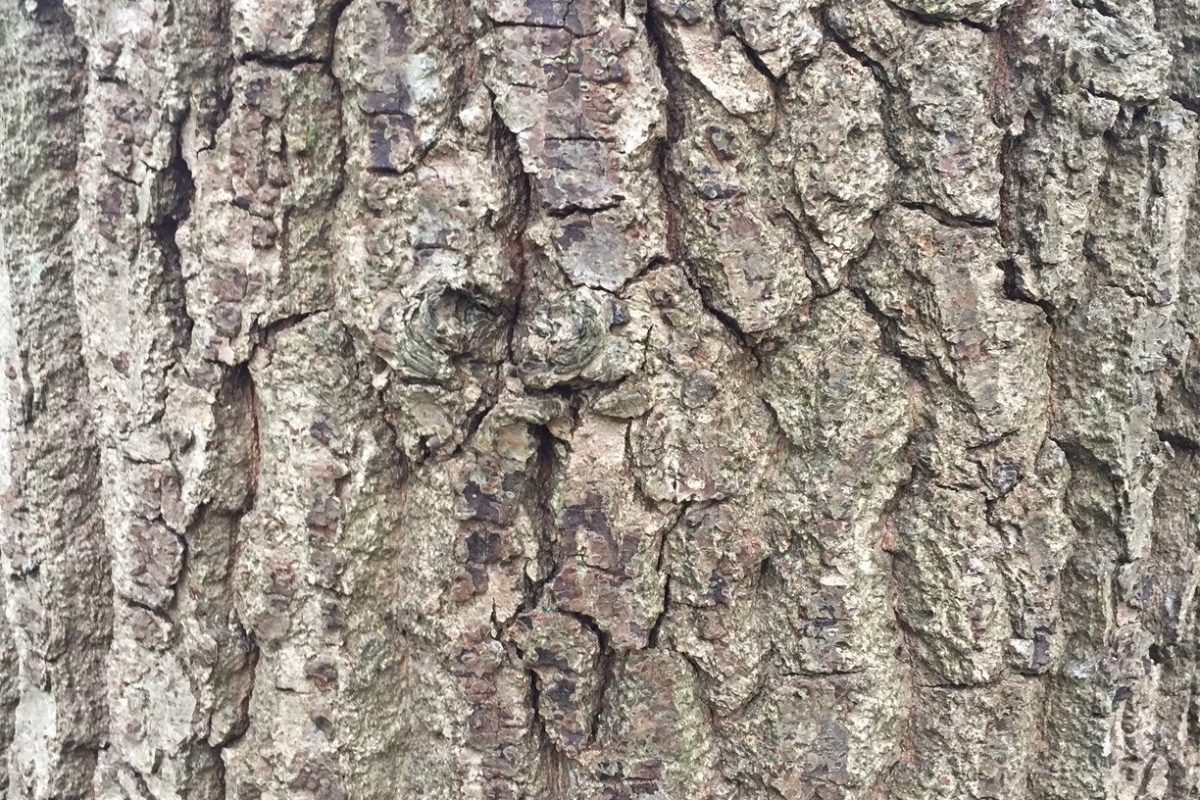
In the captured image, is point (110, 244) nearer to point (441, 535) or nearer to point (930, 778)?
point (441, 535)

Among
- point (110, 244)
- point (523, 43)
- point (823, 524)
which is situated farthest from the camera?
point (110, 244)

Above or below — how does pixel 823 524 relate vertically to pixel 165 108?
below

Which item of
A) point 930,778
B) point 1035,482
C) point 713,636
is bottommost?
point 930,778

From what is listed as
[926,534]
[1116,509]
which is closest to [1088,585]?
[1116,509]

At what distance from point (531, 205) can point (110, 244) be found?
1.99 ft

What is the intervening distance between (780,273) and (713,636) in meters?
0.46

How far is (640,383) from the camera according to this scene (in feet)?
3.76

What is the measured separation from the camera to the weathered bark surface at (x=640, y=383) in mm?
1127

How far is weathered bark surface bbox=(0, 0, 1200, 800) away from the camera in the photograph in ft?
3.70

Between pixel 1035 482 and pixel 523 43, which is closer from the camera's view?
pixel 523 43

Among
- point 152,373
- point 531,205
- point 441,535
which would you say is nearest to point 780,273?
point 531,205

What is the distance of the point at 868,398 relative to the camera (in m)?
1.18

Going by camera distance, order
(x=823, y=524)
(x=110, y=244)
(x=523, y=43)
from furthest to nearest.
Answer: (x=110, y=244), (x=823, y=524), (x=523, y=43)

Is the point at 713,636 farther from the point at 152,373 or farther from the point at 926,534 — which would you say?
the point at 152,373
